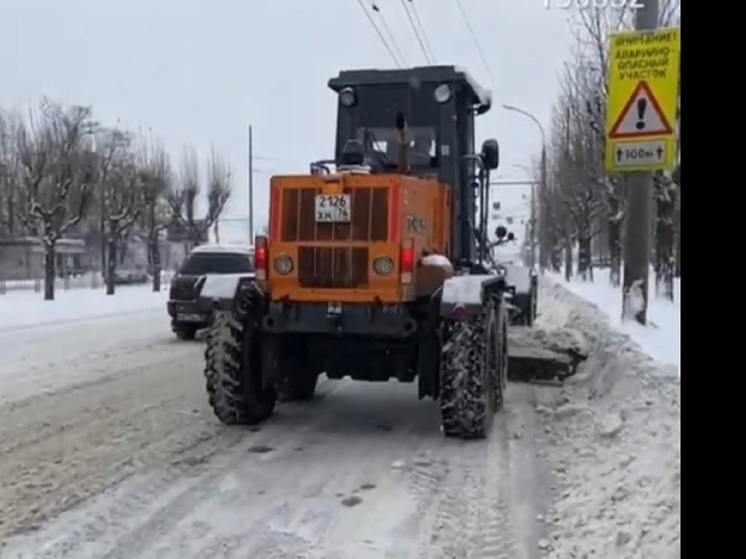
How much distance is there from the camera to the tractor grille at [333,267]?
738cm

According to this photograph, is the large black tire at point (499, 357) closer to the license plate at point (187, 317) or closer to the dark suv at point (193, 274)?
the dark suv at point (193, 274)

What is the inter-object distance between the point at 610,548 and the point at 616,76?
245 inches

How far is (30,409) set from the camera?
8.67m

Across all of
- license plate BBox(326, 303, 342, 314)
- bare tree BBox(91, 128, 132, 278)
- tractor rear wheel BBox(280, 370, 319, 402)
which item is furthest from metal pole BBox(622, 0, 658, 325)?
bare tree BBox(91, 128, 132, 278)

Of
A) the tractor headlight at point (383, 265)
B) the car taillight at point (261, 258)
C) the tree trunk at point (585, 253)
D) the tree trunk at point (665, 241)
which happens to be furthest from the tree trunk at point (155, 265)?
the tractor headlight at point (383, 265)

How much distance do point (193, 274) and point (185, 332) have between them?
101 centimetres

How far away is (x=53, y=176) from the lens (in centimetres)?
3247

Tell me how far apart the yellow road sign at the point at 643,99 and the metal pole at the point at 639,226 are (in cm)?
147

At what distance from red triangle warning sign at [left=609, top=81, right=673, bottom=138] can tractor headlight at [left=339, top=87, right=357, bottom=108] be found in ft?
9.11

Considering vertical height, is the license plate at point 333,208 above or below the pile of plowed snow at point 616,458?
above

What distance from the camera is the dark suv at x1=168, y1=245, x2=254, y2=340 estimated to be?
51.0 feet

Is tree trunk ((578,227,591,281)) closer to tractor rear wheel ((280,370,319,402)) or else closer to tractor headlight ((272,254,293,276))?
tractor rear wheel ((280,370,319,402))

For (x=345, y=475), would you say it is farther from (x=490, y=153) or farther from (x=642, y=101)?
(x=642, y=101)

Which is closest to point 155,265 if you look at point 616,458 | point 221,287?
point 221,287
